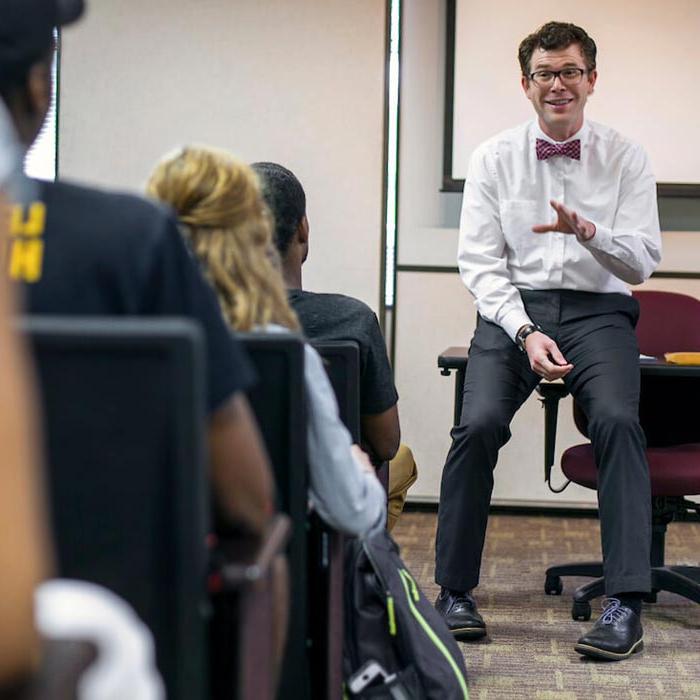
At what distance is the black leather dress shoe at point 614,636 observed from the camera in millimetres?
2844

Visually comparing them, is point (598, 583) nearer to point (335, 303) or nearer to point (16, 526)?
point (335, 303)

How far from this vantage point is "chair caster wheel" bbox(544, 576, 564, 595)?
138 inches

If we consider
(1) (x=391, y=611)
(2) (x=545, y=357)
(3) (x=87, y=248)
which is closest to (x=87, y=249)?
(3) (x=87, y=248)

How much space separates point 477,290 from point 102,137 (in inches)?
89.0

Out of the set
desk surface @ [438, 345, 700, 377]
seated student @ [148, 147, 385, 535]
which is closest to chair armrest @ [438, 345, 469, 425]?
desk surface @ [438, 345, 700, 377]

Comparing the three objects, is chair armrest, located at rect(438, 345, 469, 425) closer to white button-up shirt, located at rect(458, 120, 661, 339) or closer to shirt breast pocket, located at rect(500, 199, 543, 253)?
white button-up shirt, located at rect(458, 120, 661, 339)

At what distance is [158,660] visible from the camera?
111 cm

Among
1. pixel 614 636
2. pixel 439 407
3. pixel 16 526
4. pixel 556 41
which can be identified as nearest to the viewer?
pixel 16 526

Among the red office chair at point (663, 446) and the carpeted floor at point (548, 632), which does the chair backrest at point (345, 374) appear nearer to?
the carpeted floor at point (548, 632)

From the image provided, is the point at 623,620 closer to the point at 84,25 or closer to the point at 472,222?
the point at 472,222

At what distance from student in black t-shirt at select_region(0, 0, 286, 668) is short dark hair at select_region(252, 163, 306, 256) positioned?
111cm

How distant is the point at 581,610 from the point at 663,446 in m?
0.56

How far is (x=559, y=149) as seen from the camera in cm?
334

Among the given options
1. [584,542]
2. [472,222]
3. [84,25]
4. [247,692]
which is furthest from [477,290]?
[84,25]
